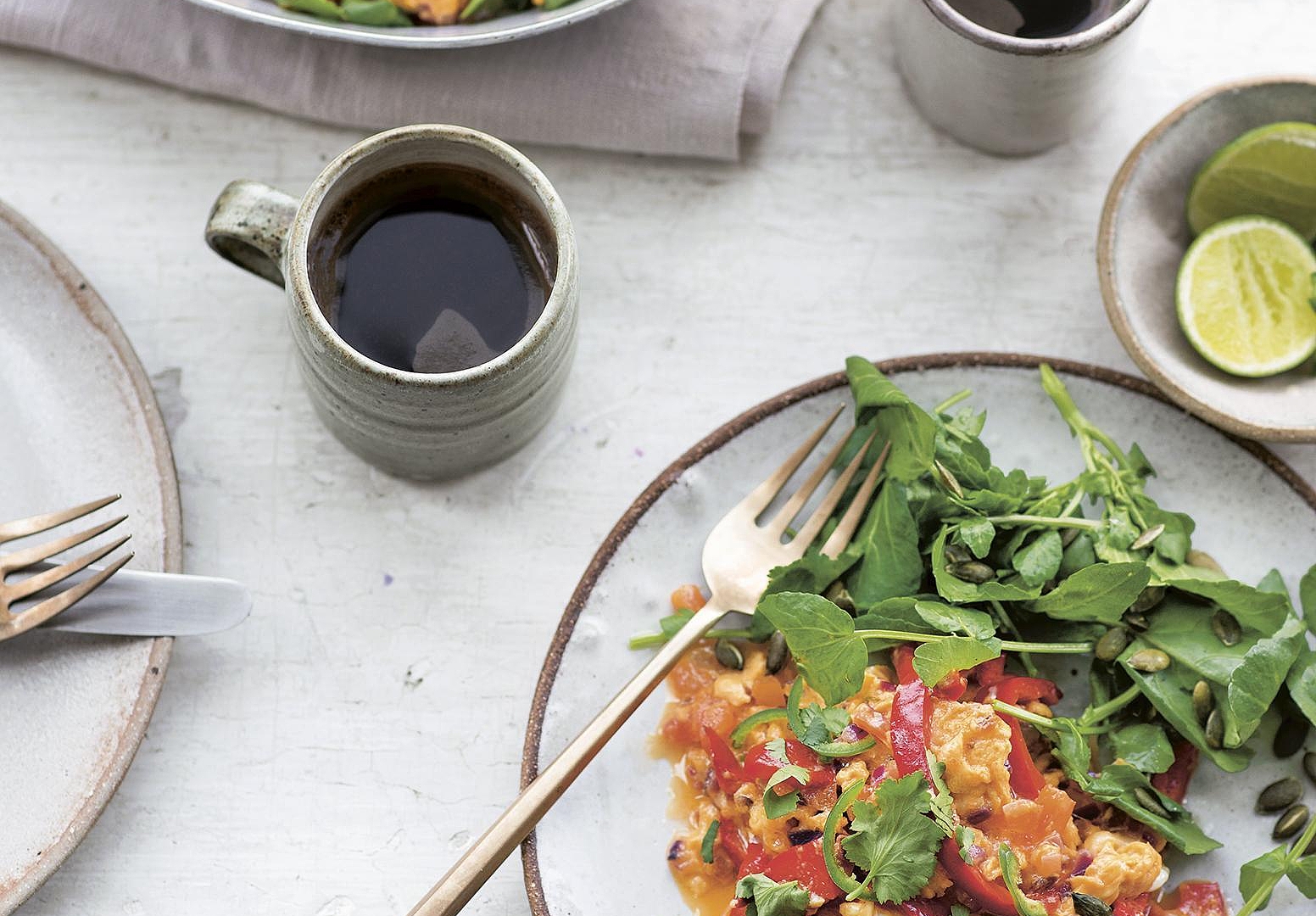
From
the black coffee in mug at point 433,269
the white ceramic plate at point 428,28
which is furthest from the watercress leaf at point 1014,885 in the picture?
the white ceramic plate at point 428,28

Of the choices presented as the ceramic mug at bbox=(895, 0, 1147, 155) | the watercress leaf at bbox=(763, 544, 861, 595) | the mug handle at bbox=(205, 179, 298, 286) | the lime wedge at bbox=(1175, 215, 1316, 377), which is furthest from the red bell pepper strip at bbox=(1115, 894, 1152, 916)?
the mug handle at bbox=(205, 179, 298, 286)

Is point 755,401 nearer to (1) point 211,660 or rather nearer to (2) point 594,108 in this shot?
(2) point 594,108

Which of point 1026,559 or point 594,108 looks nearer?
point 1026,559

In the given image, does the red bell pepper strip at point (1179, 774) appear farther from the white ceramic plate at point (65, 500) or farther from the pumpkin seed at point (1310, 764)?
the white ceramic plate at point (65, 500)

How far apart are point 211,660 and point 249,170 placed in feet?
2.48

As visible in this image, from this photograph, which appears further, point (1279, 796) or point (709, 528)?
point (709, 528)

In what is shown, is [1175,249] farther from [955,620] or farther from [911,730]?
[911,730]

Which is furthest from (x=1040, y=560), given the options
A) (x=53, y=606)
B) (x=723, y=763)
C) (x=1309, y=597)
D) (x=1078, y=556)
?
(x=53, y=606)

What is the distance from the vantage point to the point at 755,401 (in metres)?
1.93

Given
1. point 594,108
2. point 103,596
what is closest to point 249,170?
point 594,108

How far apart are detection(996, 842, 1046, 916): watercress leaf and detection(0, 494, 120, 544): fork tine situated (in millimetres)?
1213

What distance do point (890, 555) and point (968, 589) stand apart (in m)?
0.11

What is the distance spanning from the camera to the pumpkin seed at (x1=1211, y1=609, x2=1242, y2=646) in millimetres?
1651

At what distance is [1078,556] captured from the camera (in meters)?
1.66
